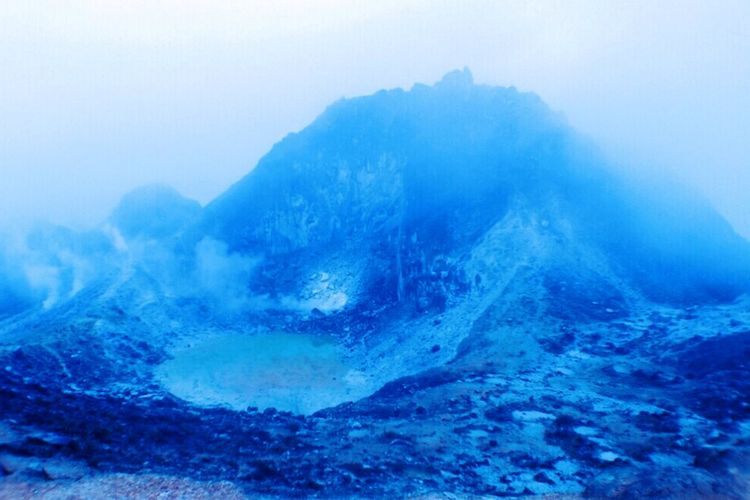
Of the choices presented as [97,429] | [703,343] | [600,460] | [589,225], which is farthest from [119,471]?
[589,225]

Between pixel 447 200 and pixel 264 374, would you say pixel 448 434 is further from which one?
pixel 447 200

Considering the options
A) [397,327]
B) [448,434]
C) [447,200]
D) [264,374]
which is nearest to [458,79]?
[447,200]

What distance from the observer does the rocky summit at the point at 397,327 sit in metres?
23.2

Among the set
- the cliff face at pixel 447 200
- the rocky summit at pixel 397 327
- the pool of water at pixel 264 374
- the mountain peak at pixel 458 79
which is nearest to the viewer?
the rocky summit at pixel 397 327

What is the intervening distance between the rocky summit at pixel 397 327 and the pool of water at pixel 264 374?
36 centimetres

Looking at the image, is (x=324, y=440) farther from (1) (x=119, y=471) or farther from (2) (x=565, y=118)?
(2) (x=565, y=118)

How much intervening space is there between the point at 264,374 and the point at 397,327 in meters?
16.8

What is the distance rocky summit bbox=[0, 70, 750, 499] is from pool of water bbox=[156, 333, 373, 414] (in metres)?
0.36

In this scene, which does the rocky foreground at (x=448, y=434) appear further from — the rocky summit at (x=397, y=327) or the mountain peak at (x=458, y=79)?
the mountain peak at (x=458, y=79)

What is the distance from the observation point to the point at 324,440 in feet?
88.8

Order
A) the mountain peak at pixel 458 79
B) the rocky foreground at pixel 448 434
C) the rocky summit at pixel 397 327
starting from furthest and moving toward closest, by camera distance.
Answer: the mountain peak at pixel 458 79, the rocky summit at pixel 397 327, the rocky foreground at pixel 448 434

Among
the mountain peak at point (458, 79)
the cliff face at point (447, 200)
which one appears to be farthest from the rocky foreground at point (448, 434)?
the mountain peak at point (458, 79)

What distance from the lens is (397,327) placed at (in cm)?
5453

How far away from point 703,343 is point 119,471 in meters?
46.5
